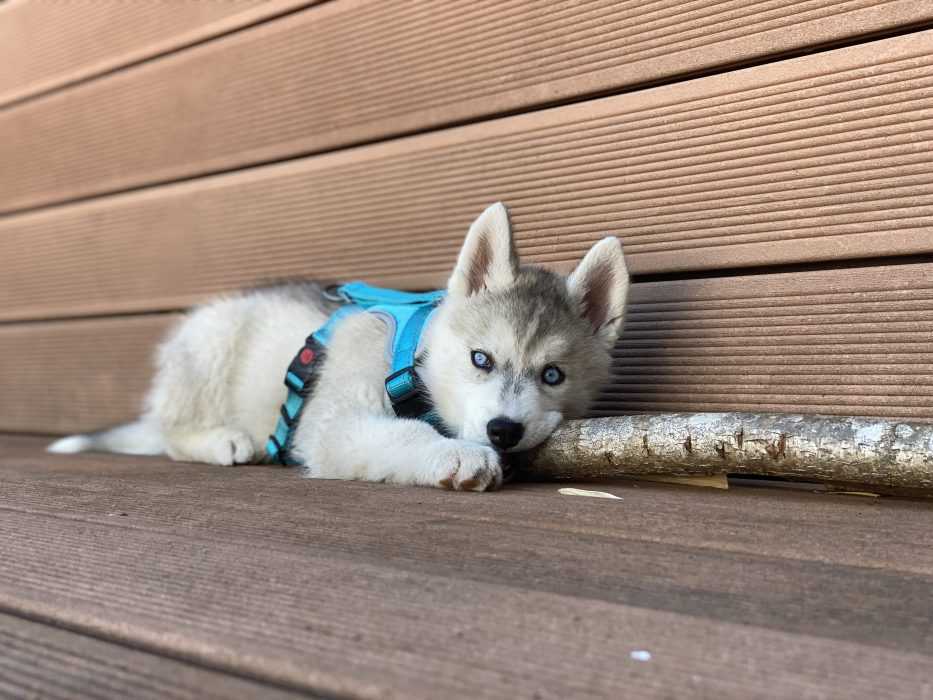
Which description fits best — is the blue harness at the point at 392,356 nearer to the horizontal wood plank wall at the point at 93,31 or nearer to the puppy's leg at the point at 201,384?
the puppy's leg at the point at 201,384

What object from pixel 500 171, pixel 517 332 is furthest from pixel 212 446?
pixel 500 171

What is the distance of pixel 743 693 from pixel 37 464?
2522 millimetres

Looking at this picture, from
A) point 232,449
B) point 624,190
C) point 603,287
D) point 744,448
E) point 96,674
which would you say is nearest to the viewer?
point 96,674

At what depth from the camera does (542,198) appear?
9.03ft

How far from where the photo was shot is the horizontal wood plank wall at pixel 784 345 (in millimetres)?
2100

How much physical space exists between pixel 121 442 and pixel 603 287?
81.4 inches

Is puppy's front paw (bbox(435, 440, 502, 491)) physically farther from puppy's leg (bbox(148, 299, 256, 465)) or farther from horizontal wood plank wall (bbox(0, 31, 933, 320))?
puppy's leg (bbox(148, 299, 256, 465))

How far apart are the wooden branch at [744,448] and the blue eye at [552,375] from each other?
0.19 metres

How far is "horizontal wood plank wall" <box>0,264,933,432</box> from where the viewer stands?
6.89 feet

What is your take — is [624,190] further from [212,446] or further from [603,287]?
[212,446]

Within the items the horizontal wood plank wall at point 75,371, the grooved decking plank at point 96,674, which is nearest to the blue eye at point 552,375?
the grooved decking plank at point 96,674

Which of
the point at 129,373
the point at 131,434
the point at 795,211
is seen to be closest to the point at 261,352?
the point at 131,434

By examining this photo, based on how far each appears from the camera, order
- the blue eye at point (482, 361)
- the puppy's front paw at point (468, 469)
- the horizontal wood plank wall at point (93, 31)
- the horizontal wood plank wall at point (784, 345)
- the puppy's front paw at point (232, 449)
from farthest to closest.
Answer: the horizontal wood plank wall at point (93, 31) < the puppy's front paw at point (232, 449) < the blue eye at point (482, 361) < the horizontal wood plank wall at point (784, 345) < the puppy's front paw at point (468, 469)

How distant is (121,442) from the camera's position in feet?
10.4
